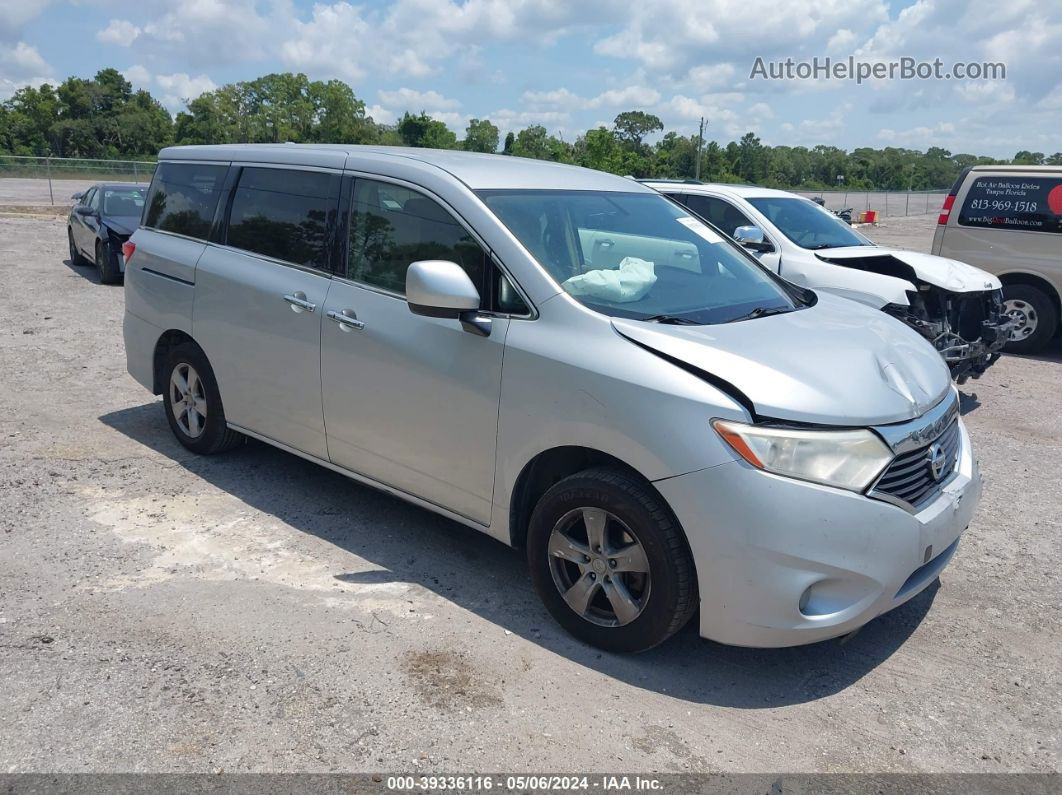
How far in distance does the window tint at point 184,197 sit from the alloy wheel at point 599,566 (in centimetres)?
331

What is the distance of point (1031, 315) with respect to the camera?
10539 mm

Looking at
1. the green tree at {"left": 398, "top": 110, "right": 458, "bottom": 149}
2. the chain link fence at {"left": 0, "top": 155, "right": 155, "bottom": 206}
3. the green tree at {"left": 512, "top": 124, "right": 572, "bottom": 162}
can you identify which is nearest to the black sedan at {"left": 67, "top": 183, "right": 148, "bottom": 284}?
the chain link fence at {"left": 0, "top": 155, "right": 155, "bottom": 206}

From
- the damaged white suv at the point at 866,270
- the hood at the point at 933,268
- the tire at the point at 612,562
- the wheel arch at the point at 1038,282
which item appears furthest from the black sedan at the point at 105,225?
the wheel arch at the point at 1038,282

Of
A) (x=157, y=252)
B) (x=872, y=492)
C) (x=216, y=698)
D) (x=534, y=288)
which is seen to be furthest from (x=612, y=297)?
(x=157, y=252)

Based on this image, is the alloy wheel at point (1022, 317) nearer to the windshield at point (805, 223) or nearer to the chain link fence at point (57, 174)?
the windshield at point (805, 223)

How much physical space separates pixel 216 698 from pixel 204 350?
2782mm

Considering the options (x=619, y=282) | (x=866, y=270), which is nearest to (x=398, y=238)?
(x=619, y=282)

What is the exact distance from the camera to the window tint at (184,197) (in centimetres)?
569

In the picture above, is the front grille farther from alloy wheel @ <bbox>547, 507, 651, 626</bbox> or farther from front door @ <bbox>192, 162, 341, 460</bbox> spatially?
front door @ <bbox>192, 162, 341, 460</bbox>

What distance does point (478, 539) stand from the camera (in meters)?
4.93

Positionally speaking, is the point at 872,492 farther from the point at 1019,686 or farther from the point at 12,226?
the point at 12,226

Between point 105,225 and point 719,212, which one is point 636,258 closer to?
point 719,212

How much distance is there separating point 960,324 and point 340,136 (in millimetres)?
73386

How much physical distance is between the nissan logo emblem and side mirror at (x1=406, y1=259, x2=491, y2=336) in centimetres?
190
